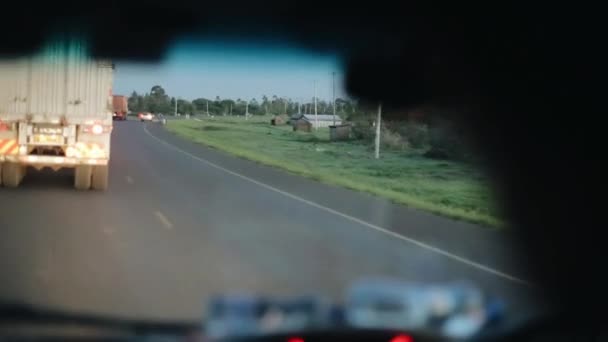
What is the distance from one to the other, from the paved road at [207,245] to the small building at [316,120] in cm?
322

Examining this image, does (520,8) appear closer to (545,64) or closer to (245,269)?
(545,64)

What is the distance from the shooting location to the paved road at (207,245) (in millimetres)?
8828

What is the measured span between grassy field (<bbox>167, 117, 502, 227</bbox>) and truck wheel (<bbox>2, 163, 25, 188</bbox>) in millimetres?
8446

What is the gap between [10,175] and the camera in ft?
62.3

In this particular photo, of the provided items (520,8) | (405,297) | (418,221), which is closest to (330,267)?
(405,297)

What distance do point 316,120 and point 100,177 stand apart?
906cm

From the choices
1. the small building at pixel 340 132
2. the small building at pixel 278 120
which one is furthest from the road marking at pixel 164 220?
the small building at pixel 340 132

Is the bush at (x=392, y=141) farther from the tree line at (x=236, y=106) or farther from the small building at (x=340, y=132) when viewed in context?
the tree line at (x=236, y=106)

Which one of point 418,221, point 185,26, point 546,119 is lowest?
point 418,221

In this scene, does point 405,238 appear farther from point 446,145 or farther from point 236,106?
point 446,145

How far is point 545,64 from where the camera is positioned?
1072cm

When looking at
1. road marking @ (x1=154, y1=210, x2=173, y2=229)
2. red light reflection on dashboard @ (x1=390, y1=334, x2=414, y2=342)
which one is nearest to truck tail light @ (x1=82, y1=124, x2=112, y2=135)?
road marking @ (x1=154, y1=210, x2=173, y2=229)

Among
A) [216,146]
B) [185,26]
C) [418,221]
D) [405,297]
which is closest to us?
[405,297]

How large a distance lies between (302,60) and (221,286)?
2.83m
